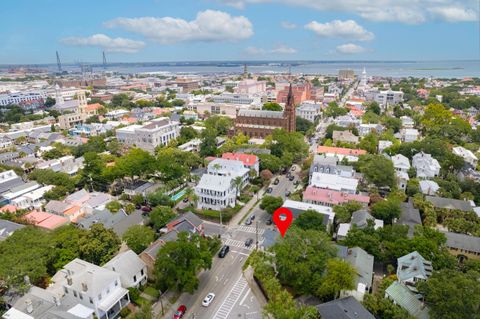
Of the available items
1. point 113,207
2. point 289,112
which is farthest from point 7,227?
point 289,112

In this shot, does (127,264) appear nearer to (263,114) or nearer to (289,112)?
(289,112)

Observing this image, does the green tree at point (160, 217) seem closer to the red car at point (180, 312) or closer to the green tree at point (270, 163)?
the red car at point (180, 312)

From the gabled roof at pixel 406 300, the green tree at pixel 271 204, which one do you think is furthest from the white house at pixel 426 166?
the gabled roof at pixel 406 300

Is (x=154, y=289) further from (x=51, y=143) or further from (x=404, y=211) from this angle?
(x=51, y=143)

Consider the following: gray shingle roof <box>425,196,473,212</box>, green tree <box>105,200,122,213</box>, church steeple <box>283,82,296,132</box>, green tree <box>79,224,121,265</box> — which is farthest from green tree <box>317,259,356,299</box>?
church steeple <box>283,82,296,132</box>

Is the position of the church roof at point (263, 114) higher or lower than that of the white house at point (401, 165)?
higher

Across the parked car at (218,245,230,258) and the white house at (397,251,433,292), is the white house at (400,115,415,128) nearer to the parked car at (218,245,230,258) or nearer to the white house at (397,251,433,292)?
the white house at (397,251,433,292)
